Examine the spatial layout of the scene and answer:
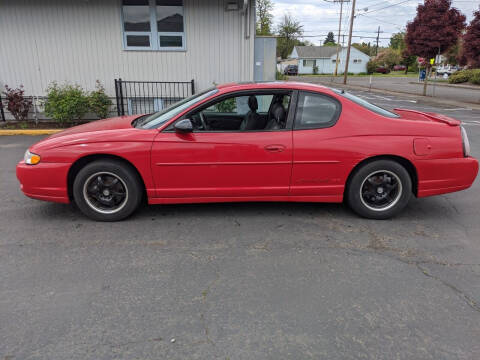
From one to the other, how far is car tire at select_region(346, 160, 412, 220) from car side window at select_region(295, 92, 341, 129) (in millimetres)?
678

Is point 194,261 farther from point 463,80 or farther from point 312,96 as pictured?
point 463,80

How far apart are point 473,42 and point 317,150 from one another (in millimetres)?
17266

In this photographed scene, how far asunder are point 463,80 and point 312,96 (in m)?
41.1

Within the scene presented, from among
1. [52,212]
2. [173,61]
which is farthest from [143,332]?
[173,61]

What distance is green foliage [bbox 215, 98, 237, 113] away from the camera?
4412mm

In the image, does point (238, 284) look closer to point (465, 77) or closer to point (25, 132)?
point (25, 132)

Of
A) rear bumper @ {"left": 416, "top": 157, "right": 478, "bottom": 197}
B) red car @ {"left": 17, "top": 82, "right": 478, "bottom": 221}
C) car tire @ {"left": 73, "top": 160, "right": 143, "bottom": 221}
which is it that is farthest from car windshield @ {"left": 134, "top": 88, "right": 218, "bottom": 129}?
rear bumper @ {"left": 416, "top": 157, "right": 478, "bottom": 197}

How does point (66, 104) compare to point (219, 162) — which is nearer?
point (219, 162)

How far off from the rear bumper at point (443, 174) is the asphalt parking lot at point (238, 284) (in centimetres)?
39

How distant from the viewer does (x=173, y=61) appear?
1084 centimetres

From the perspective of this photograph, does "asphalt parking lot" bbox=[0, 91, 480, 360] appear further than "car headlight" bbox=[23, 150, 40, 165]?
No

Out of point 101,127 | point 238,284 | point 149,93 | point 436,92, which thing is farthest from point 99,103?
point 436,92

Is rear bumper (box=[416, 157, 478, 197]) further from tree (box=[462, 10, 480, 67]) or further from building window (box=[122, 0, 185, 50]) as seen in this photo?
tree (box=[462, 10, 480, 67])

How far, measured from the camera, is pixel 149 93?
11047mm
